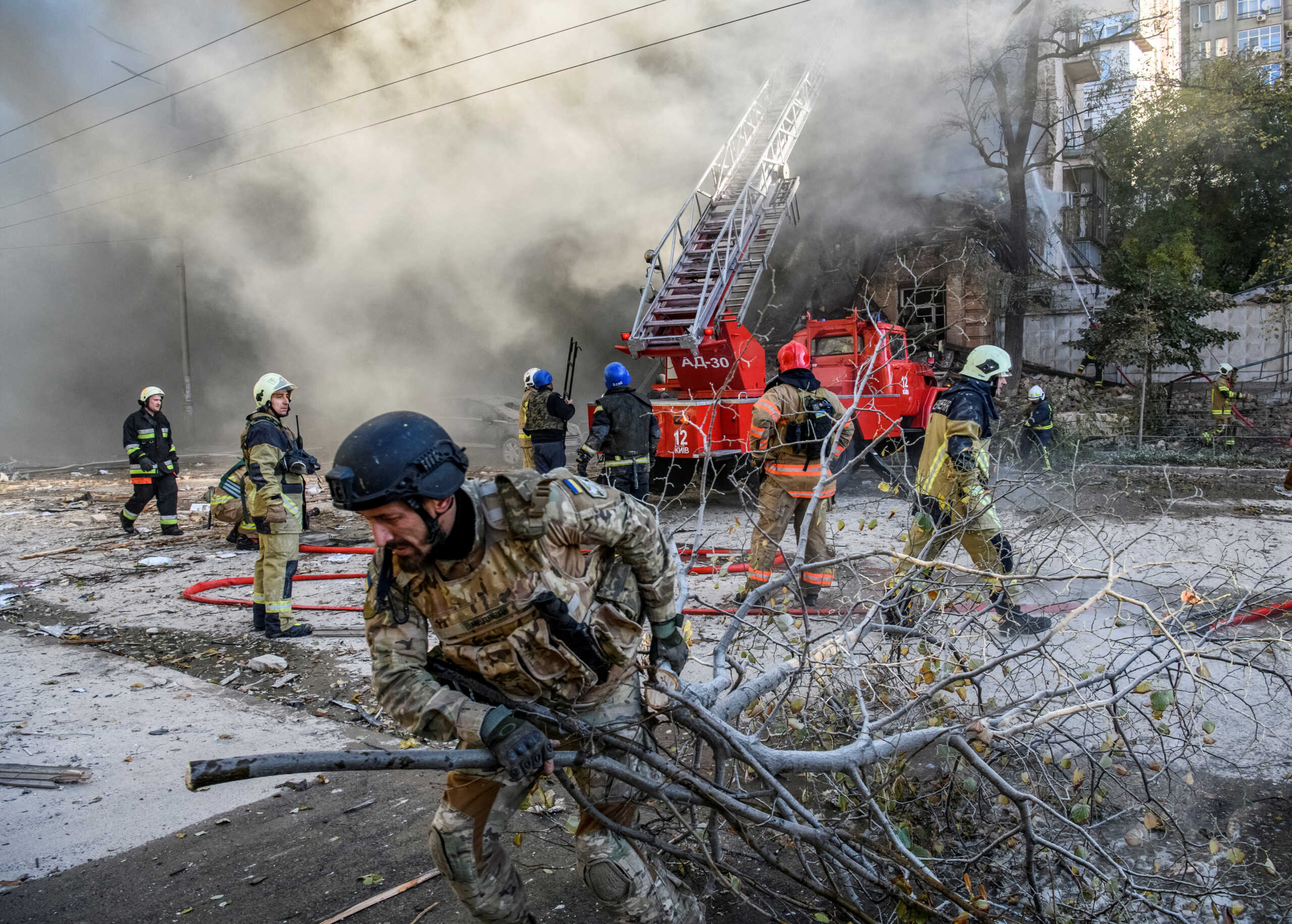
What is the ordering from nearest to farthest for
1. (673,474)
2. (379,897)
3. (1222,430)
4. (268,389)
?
(379,897) → (268,389) → (673,474) → (1222,430)

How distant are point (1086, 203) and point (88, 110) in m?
26.0

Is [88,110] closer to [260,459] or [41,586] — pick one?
[41,586]

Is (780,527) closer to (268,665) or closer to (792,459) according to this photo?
(792,459)

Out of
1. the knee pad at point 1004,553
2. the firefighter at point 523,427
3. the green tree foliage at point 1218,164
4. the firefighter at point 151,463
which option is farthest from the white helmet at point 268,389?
the green tree foliage at point 1218,164

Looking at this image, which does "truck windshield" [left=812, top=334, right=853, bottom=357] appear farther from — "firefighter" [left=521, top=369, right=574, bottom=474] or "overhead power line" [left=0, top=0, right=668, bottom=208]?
"overhead power line" [left=0, top=0, right=668, bottom=208]

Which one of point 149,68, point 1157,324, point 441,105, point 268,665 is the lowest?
point 268,665

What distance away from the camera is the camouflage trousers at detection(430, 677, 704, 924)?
6.34 ft

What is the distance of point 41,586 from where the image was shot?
6426 mm

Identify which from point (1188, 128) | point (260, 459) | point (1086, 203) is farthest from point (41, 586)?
point (1086, 203)

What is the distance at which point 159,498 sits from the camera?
27.9 feet

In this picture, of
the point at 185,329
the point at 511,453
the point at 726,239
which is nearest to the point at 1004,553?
the point at 726,239

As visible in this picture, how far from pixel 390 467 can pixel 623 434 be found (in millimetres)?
5473

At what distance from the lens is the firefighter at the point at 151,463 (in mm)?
8250

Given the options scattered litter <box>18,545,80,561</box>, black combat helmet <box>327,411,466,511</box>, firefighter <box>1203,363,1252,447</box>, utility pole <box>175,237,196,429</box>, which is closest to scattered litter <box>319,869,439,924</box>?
black combat helmet <box>327,411,466,511</box>
